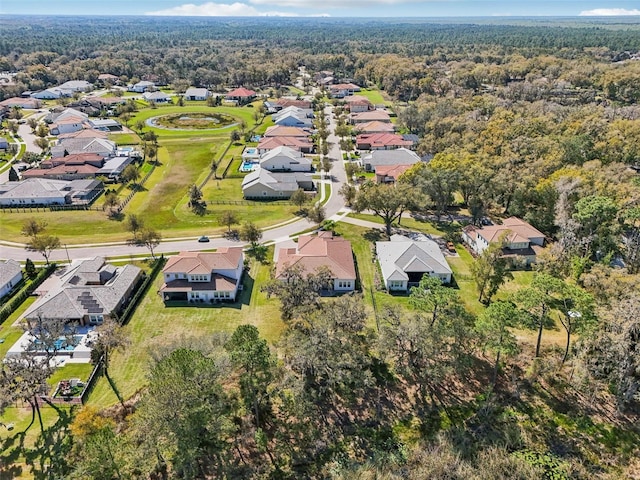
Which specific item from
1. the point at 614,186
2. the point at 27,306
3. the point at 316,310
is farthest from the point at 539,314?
the point at 27,306

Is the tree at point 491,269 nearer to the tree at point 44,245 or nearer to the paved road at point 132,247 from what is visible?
the paved road at point 132,247

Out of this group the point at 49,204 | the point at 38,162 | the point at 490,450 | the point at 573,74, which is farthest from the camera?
the point at 573,74

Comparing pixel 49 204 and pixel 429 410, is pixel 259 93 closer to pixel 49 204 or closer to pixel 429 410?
pixel 49 204

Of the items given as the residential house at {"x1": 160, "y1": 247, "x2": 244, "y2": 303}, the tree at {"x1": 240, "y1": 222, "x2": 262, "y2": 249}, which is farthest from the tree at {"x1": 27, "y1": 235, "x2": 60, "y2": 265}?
the tree at {"x1": 240, "y1": 222, "x2": 262, "y2": 249}

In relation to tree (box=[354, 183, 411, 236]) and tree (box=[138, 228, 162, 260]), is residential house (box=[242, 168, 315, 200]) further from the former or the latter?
tree (box=[138, 228, 162, 260])

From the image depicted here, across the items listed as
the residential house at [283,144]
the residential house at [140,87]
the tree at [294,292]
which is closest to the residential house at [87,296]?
the tree at [294,292]

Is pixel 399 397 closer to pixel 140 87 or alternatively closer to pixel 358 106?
pixel 358 106

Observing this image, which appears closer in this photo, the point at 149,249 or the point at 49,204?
the point at 149,249
